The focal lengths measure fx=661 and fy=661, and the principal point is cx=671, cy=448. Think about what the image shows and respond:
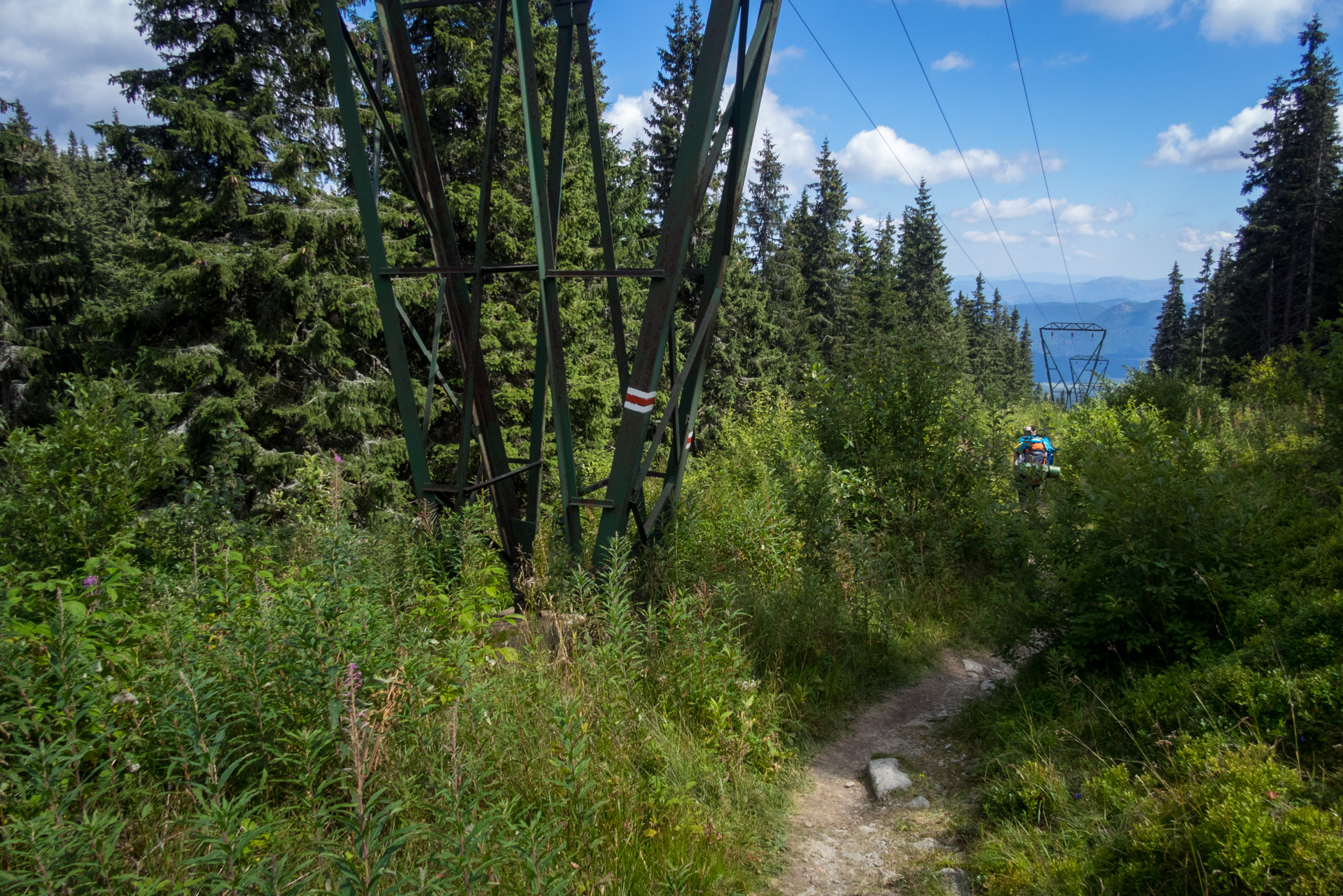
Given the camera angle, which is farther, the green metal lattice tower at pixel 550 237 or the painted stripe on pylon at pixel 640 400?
the painted stripe on pylon at pixel 640 400

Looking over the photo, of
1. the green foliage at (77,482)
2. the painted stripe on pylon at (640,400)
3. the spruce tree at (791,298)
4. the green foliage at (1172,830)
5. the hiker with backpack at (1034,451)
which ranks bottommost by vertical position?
the green foliage at (1172,830)

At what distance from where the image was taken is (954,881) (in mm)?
3271

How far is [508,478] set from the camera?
581 cm

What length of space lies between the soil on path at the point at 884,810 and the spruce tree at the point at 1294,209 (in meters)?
37.9

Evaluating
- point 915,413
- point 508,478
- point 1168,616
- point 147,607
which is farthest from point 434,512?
point 915,413

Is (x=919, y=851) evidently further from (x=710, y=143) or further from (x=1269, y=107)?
(x=1269, y=107)

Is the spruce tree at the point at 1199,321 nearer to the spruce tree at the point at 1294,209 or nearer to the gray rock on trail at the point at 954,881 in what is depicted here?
the spruce tree at the point at 1294,209

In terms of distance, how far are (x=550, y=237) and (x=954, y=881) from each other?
5.43 meters

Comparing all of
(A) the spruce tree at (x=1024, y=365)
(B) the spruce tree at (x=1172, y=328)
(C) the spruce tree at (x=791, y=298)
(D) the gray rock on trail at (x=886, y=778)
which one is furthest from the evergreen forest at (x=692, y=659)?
(A) the spruce tree at (x=1024, y=365)

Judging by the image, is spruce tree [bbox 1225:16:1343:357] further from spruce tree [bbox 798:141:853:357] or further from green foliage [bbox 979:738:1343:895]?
green foliage [bbox 979:738:1343:895]

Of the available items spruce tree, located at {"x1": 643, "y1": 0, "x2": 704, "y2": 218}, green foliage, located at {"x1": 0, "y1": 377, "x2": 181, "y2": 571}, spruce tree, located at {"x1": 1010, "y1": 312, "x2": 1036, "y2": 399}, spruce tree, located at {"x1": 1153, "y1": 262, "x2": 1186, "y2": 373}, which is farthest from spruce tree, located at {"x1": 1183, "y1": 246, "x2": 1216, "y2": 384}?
green foliage, located at {"x1": 0, "y1": 377, "x2": 181, "y2": 571}

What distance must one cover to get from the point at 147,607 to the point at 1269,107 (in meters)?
46.5

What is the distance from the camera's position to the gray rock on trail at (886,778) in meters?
4.21

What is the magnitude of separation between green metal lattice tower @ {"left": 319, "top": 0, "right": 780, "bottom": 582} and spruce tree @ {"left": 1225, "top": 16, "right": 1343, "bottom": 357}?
3798cm
